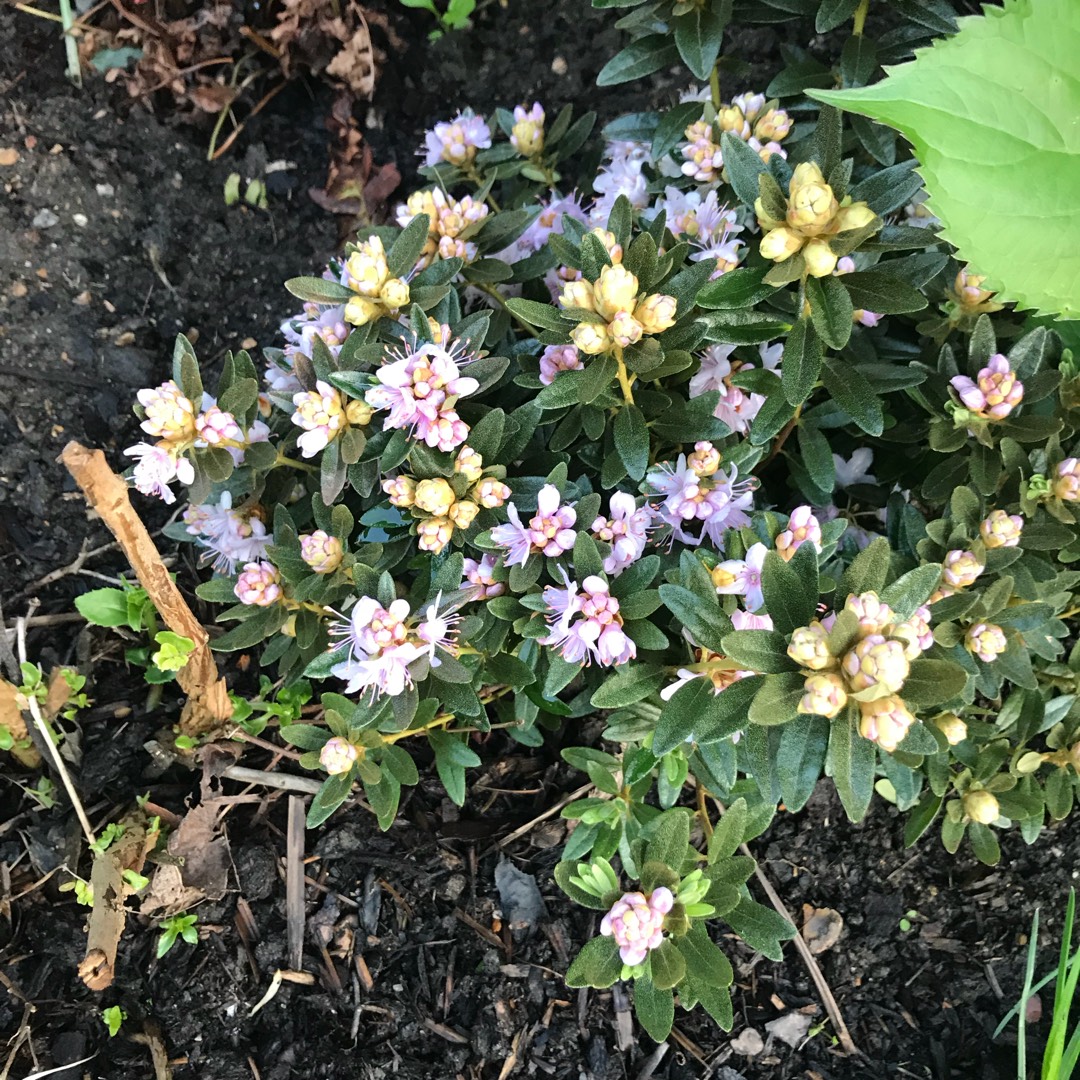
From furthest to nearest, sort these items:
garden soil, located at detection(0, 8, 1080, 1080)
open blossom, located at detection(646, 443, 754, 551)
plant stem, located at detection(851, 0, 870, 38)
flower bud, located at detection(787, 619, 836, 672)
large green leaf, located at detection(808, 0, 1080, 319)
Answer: garden soil, located at detection(0, 8, 1080, 1080), plant stem, located at detection(851, 0, 870, 38), open blossom, located at detection(646, 443, 754, 551), flower bud, located at detection(787, 619, 836, 672), large green leaf, located at detection(808, 0, 1080, 319)

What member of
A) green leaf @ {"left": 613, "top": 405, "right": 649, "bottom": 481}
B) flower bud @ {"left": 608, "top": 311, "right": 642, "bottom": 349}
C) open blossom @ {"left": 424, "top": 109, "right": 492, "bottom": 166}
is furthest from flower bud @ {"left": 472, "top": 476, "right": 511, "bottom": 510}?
open blossom @ {"left": 424, "top": 109, "right": 492, "bottom": 166}

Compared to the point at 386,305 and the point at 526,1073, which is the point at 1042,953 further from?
the point at 386,305

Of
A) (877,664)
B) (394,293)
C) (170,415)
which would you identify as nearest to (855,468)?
(877,664)

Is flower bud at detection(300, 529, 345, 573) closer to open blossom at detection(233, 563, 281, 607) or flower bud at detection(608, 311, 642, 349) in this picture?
open blossom at detection(233, 563, 281, 607)

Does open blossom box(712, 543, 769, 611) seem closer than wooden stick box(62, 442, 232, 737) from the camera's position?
Yes

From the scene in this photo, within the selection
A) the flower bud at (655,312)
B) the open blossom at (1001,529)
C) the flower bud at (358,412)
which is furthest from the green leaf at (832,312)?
the flower bud at (358,412)

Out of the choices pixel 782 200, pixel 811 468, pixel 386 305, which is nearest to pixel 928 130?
pixel 782 200
